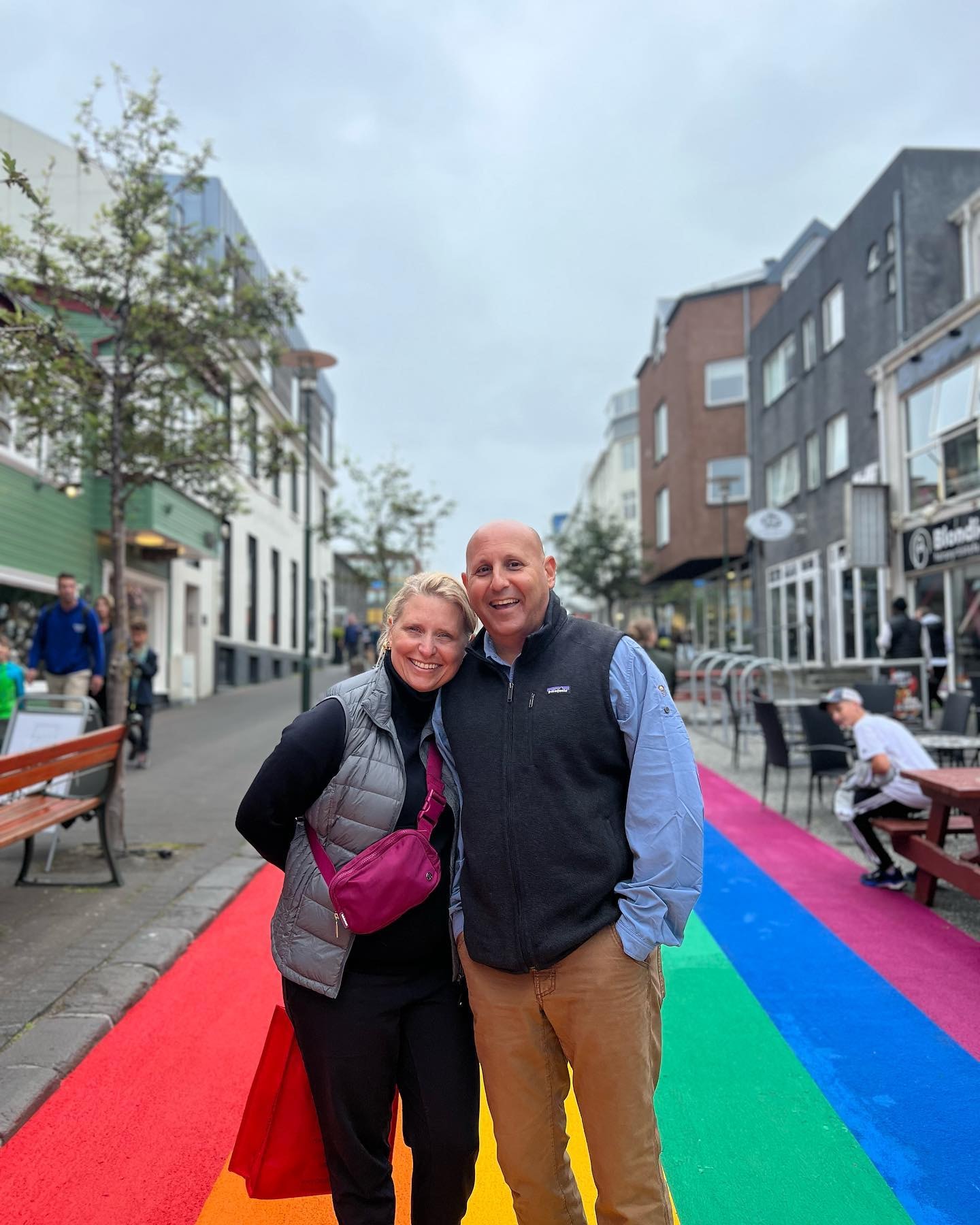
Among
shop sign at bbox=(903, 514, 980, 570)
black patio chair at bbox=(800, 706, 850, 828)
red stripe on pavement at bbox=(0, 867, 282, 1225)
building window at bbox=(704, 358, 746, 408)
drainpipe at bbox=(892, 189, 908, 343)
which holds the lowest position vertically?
red stripe on pavement at bbox=(0, 867, 282, 1225)

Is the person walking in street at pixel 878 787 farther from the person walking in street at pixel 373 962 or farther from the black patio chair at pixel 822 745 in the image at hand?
the person walking in street at pixel 373 962

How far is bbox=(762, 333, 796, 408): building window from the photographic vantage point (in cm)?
2641

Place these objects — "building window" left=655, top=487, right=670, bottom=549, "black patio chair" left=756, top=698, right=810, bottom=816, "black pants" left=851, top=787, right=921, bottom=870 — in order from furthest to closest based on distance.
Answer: "building window" left=655, top=487, right=670, bottom=549 → "black patio chair" left=756, top=698, right=810, bottom=816 → "black pants" left=851, top=787, right=921, bottom=870

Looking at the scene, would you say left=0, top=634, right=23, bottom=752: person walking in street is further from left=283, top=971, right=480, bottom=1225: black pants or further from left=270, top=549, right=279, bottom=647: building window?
left=270, top=549, right=279, bottom=647: building window

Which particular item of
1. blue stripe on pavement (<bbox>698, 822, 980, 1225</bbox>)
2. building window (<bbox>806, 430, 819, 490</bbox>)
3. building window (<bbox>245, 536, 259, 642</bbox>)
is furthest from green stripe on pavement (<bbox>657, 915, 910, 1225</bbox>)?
building window (<bbox>245, 536, 259, 642</bbox>)

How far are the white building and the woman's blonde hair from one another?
19.6ft

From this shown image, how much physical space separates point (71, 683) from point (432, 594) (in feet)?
29.2

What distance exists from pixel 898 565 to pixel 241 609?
18.3 m

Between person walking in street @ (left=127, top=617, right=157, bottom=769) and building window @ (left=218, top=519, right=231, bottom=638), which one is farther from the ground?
building window @ (left=218, top=519, right=231, bottom=638)

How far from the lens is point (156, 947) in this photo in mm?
5262

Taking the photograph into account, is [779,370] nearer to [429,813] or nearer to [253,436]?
[253,436]

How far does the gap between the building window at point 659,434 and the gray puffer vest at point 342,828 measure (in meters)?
33.5

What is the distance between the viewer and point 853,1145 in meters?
3.30

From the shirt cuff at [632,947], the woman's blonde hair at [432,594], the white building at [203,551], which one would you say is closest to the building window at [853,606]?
the white building at [203,551]
